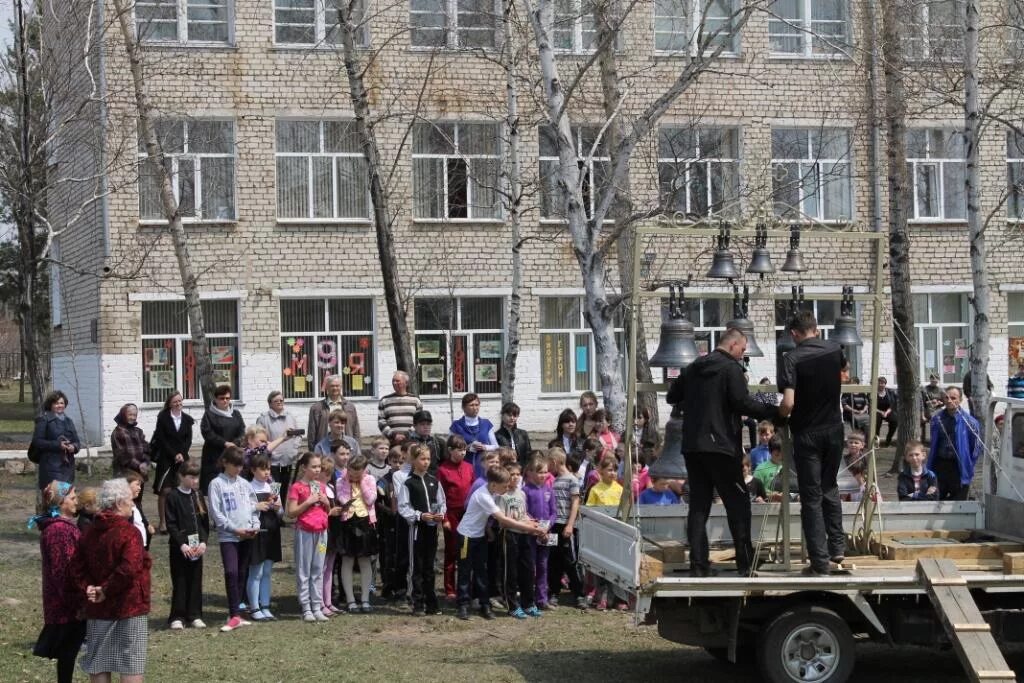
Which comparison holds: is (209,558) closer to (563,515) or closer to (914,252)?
(563,515)

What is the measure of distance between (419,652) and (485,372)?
62.6ft

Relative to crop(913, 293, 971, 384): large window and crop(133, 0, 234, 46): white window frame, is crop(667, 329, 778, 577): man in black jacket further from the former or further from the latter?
crop(913, 293, 971, 384): large window

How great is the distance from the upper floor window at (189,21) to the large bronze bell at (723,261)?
1993 cm

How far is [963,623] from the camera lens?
9.55 metres

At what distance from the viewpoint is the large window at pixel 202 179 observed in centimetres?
2912

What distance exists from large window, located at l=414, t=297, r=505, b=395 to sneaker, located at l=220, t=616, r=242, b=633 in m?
17.6

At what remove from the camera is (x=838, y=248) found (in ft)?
107

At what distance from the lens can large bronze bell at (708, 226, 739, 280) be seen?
10883 millimetres

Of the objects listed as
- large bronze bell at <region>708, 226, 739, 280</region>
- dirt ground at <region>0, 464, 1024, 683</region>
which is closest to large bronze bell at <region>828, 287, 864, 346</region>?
large bronze bell at <region>708, 226, 739, 280</region>

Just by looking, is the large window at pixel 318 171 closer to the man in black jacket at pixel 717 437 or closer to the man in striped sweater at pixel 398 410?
the man in striped sweater at pixel 398 410

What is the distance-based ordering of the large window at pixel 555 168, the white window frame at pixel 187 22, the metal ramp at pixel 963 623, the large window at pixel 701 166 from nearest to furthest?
the metal ramp at pixel 963 623, the large window at pixel 701 166, the large window at pixel 555 168, the white window frame at pixel 187 22

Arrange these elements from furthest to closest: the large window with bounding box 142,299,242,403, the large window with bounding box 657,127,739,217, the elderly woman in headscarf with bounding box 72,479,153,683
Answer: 1. the large window with bounding box 142,299,242,403
2. the large window with bounding box 657,127,739,217
3. the elderly woman in headscarf with bounding box 72,479,153,683

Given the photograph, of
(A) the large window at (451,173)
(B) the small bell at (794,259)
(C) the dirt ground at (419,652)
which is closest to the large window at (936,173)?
(A) the large window at (451,173)

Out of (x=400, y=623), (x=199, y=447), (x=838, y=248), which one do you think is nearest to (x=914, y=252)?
(x=838, y=248)
